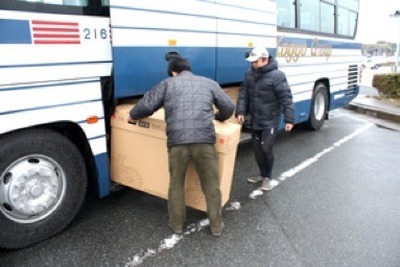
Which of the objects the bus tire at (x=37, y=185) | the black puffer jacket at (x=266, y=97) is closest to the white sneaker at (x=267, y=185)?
the black puffer jacket at (x=266, y=97)

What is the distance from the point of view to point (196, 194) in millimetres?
3504

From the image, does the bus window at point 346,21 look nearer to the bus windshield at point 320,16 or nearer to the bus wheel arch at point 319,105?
the bus windshield at point 320,16

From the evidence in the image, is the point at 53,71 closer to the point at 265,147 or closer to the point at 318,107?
the point at 265,147

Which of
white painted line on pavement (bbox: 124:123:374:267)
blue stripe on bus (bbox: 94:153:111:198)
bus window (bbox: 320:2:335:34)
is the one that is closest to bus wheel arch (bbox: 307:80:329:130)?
bus window (bbox: 320:2:335:34)

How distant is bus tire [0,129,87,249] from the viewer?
9.41ft

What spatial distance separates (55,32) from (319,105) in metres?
5.91

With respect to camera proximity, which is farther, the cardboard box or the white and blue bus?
the cardboard box

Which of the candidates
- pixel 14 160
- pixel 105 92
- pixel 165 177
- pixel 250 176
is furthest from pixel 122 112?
pixel 250 176

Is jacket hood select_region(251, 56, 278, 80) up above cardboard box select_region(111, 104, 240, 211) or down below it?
above

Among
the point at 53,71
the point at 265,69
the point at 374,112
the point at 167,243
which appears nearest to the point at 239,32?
Result: the point at 265,69

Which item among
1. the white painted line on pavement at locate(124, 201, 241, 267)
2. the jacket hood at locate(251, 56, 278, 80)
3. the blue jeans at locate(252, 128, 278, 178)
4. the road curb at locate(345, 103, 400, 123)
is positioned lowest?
the road curb at locate(345, 103, 400, 123)

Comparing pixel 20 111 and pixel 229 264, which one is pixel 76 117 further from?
pixel 229 264

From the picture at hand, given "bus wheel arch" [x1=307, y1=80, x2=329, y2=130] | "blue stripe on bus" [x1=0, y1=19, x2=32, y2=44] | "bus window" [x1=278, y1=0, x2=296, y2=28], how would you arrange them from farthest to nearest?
"bus wheel arch" [x1=307, y1=80, x2=329, y2=130] → "bus window" [x1=278, y1=0, x2=296, y2=28] → "blue stripe on bus" [x1=0, y1=19, x2=32, y2=44]

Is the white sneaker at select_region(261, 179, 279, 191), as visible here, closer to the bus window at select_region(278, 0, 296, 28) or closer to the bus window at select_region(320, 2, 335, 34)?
the bus window at select_region(278, 0, 296, 28)
